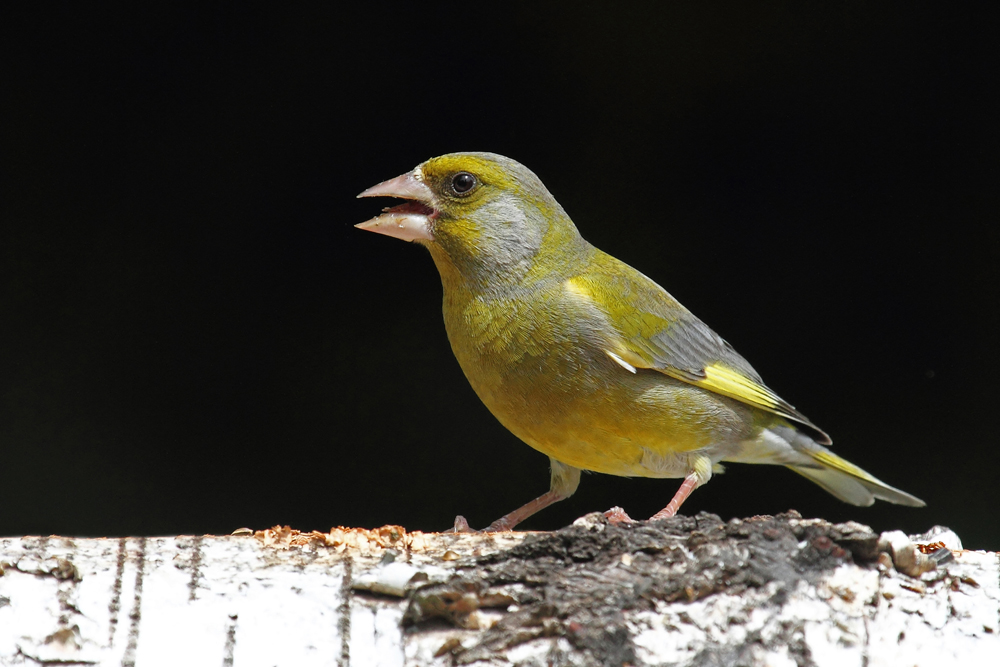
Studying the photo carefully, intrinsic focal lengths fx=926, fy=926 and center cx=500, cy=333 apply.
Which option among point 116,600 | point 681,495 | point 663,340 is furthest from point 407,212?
point 116,600

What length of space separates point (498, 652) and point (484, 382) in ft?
4.58

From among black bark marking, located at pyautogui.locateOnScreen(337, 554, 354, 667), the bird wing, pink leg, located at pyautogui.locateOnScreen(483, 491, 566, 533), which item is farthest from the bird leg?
black bark marking, located at pyautogui.locateOnScreen(337, 554, 354, 667)

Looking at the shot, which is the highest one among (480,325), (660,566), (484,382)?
(480,325)

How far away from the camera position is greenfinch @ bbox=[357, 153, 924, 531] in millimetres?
2941

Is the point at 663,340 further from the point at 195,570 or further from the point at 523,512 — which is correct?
the point at 195,570

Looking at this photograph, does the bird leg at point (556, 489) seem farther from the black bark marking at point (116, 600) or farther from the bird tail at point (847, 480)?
the black bark marking at point (116, 600)

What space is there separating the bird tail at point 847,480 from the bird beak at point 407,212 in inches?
68.5

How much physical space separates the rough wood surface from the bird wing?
1163mm

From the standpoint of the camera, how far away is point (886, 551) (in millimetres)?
1896

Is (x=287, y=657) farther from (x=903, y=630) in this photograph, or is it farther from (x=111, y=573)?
(x=903, y=630)

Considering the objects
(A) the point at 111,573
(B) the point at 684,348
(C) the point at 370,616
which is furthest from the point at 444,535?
(B) the point at 684,348

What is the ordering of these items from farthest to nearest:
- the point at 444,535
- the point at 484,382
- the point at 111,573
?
the point at 484,382 → the point at 444,535 → the point at 111,573

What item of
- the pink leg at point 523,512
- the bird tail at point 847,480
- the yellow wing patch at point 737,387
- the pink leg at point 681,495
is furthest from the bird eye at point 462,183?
the bird tail at point 847,480

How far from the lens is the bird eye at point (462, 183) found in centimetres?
316
